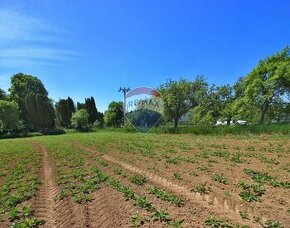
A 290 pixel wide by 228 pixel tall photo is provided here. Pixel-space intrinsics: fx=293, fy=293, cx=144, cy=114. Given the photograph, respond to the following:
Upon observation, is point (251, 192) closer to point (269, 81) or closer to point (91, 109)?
point (269, 81)

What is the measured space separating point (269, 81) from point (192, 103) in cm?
1737

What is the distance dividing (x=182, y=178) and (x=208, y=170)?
55.5 inches

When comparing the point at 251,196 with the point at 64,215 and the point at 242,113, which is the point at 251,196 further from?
the point at 242,113

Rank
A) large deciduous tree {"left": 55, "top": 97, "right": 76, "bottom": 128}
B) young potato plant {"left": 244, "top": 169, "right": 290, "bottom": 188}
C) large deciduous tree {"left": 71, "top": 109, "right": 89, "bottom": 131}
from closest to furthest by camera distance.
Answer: young potato plant {"left": 244, "top": 169, "right": 290, "bottom": 188}
large deciduous tree {"left": 71, "top": 109, "right": 89, "bottom": 131}
large deciduous tree {"left": 55, "top": 97, "right": 76, "bottom": 128}

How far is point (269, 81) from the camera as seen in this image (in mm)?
35375

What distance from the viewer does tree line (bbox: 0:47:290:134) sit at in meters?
36.2

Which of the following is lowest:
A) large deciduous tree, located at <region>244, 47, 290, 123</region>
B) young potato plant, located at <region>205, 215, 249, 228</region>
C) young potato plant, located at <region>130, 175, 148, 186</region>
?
young potato plant, located at <region>205, 215, 249, 228</region>

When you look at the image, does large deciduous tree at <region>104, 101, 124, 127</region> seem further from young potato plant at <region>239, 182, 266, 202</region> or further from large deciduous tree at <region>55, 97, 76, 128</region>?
young potato plant at <region>239, 182, 266, 202</region>

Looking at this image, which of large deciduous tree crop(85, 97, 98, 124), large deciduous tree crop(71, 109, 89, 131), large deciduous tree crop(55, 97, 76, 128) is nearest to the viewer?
large deciduous tree crop(71, 109, 89, 131)

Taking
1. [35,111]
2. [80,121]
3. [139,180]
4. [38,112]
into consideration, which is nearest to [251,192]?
[139,180]

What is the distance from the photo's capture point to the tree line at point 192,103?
3625 cm

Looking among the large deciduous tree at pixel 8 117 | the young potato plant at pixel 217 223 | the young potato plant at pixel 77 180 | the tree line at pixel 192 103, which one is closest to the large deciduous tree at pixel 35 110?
the tree line at pixel 192 103

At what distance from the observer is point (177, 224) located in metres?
5.63

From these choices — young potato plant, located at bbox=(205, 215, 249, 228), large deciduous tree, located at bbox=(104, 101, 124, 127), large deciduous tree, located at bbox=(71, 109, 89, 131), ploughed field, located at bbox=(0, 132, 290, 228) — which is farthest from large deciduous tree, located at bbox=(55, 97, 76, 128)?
young potato plant, located at bbox=(205, 215, 249, 228)
